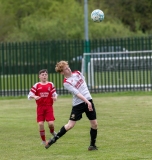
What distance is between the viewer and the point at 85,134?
14.4m

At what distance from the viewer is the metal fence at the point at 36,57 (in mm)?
27641

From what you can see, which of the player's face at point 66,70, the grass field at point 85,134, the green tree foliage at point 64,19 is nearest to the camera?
the grass field at point 85,134

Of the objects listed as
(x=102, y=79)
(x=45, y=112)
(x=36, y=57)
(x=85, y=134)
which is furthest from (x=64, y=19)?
(x=45, y=112)

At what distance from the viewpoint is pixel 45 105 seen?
13.1m

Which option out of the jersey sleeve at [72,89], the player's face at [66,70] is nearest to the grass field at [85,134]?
the jersey sleeve at [72,89]

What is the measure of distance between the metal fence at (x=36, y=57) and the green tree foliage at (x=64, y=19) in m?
16.9

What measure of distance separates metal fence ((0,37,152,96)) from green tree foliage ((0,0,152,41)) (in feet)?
55.3

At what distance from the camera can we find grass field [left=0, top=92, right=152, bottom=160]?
37.9 feet

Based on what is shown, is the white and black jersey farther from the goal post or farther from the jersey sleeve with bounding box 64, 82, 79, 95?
the goal post

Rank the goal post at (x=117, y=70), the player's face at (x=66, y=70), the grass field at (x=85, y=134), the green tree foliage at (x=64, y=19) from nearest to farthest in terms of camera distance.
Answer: the grass field at (x=85, y=134)
the player's face at (x=66, y=70)
the goal post at (x=117, y=70)
the green tree foliage at (x=64, y=19)

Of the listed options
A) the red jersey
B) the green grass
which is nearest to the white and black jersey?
the red jersey

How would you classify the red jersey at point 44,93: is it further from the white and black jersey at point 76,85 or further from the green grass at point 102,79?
the green grass at point 102,79

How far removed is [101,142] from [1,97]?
14956 millimetres

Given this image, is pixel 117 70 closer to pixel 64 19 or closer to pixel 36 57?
pixel 36 57
